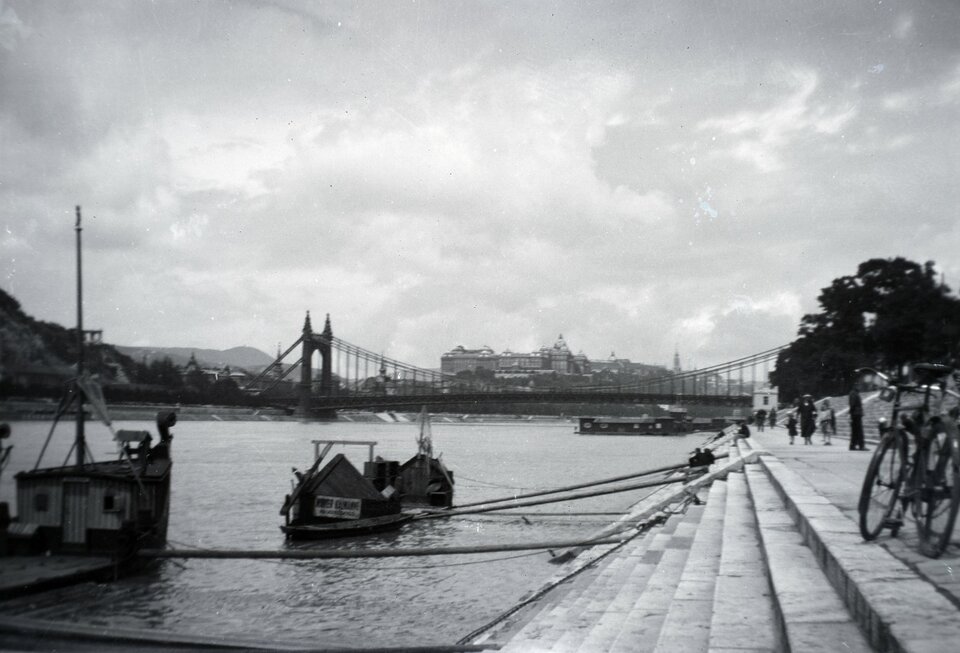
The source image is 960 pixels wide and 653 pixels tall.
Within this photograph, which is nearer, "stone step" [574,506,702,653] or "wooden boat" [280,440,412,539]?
"stone step" [574,506,702,653]

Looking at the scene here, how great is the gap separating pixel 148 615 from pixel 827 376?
34930 mm

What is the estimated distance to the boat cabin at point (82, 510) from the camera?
11.0 m

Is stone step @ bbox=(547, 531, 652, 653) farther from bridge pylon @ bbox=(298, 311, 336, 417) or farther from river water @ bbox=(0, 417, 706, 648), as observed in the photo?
bridge pylon @ bbox=(298, 311, 336, 417)

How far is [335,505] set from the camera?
17.1 metres

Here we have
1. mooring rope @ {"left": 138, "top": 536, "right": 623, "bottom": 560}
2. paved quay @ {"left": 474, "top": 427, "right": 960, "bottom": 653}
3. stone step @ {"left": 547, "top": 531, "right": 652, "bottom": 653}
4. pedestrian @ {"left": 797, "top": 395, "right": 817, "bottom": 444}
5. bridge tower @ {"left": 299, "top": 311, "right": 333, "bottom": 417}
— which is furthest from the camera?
bridge tower @ {"left": 299, "top": 311, "right": 333, "bottom": 417}

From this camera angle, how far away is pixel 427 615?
10.2 meters

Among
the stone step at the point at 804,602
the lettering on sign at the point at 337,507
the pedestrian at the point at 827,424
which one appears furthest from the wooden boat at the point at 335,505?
the stone step at the point at 804,602

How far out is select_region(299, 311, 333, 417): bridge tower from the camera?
56.4 meters

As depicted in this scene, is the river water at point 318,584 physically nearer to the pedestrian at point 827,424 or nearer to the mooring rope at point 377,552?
the mooring rope at point 377,552

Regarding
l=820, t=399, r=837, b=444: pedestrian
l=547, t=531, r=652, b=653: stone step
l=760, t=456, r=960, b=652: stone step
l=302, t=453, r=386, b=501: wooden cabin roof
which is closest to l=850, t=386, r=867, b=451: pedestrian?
l=820, t=399, r=837, b=444: pedestrian

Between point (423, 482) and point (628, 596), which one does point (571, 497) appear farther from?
point (628, 596)

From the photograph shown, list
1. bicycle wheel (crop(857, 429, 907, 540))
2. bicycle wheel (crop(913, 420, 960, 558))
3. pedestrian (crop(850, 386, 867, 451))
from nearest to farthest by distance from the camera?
bicycle wheel (crop(913, 420, 960, 558))
bicycle wheel (crop(857, 429, 907, 540))
pedestrian (crop(850, 386, 867, 451))

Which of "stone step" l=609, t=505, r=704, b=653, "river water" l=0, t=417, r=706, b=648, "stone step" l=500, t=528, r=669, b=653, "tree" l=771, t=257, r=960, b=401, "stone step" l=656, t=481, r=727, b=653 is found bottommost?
"river water" l=0, t=417, r=706, b=648

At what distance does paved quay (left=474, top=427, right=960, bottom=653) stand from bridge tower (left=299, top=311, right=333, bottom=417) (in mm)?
48125
